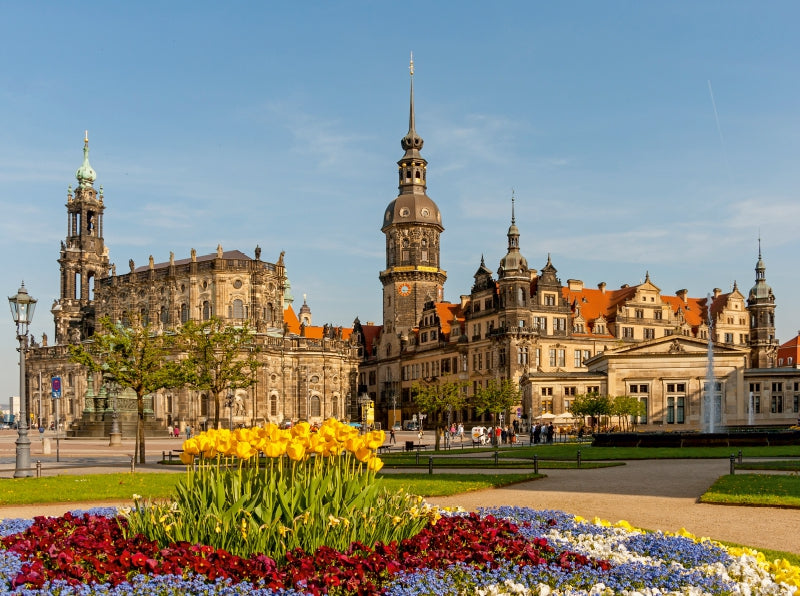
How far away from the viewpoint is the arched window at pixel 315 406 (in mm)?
103750

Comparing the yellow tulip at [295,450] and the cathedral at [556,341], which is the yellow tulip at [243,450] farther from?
the cathedral at [556,341]

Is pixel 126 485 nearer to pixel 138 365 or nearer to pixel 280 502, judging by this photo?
pixel 138 365

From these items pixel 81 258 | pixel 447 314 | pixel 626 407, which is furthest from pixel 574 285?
pixel 81 258

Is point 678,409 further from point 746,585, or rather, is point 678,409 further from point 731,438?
point 746,585

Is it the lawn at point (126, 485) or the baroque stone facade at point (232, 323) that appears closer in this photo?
the lawn at point (126, 485)

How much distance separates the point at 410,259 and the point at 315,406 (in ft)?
75.3

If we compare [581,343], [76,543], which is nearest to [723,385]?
[581,343]

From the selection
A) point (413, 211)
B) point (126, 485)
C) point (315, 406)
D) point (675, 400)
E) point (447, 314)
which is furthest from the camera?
point (413, 211)

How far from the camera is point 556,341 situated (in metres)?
92.4

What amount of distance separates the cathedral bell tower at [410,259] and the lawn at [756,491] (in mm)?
87340

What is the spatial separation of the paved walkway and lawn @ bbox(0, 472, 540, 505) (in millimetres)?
551

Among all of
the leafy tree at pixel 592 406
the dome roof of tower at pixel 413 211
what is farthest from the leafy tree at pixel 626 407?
the dome roof of tower at pixel 413 211

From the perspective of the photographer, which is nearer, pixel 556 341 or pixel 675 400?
pixel 675 400

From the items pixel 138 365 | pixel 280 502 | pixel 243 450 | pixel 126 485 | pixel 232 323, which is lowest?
pixel 126 485
